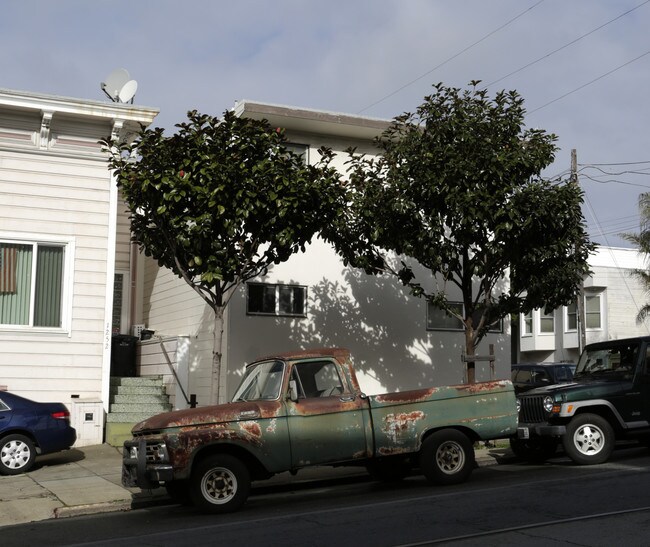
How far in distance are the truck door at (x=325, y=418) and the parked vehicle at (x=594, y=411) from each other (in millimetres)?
2934

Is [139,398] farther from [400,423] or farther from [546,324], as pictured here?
[546,324]

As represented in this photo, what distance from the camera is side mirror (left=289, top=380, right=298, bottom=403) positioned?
10.6 m

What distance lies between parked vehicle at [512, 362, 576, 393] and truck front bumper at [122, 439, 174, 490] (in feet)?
45.5

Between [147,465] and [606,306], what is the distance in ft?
116

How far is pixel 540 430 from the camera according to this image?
42.2ft

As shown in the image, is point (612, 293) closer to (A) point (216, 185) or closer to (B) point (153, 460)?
(A) point (216, 185)

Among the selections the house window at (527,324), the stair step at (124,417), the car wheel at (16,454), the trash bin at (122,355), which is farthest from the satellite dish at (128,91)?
the house window at (527,324)

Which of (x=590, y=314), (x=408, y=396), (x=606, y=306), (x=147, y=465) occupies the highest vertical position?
(x=606, y=306)

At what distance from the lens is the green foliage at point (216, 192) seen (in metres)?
13.1

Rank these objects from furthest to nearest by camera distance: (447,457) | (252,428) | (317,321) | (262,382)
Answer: (317,321) → (447,457) → (262,382) → (252,428)

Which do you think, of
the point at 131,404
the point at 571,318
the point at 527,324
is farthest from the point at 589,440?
the point at 527,324

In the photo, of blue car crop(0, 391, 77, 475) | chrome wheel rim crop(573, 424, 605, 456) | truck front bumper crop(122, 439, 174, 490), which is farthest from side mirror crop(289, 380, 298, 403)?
blue car crop(0, 391, 77, 475)

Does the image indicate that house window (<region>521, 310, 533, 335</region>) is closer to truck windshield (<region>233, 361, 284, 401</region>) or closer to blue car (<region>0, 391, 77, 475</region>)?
blue car (<region>0, 391, 77, 475</region>)

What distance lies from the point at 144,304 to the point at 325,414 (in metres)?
12.8
